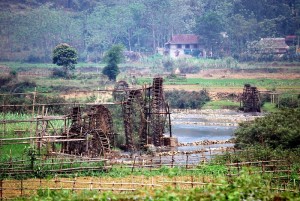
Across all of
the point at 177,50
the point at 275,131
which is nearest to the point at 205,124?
the point at 275,131

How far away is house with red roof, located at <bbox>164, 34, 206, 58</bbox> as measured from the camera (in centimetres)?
9756

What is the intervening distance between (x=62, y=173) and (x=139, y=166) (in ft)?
11.3

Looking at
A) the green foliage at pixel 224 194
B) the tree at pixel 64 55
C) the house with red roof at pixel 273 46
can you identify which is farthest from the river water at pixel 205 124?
the house with red roof at pixel 273 46

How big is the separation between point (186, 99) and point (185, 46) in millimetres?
35257

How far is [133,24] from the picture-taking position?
106 m

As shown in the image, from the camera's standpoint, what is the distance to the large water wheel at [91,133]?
33000mm

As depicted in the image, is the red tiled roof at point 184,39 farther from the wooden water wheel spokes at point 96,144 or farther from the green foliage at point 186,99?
the wooden water wheel spokes at point 96,144

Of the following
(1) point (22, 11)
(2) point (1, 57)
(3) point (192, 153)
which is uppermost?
(1) point (22, 11)

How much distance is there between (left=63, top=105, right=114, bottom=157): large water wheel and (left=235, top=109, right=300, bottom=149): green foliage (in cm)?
695

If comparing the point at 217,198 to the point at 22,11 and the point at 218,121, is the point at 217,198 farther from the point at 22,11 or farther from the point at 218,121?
the point at 22,11

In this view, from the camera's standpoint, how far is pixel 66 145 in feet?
111

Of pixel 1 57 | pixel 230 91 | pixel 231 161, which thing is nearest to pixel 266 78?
pixel 230 91

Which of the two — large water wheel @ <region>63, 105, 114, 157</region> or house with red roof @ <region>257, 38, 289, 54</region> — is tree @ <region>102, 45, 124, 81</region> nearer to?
house with red roof @ <region>257, 38, 289, 54</region>

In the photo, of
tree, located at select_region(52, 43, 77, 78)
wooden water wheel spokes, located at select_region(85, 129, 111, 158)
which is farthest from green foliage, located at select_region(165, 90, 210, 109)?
wooden water wheel spokes, located at select_region(85, 129, 111, 158)
